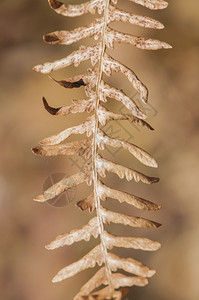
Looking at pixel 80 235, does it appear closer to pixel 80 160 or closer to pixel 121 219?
pixel 121 219

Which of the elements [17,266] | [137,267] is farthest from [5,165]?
[137,267]

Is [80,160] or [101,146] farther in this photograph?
[80,160]

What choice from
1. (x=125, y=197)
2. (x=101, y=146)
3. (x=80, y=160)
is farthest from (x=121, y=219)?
(x=80, y=160)

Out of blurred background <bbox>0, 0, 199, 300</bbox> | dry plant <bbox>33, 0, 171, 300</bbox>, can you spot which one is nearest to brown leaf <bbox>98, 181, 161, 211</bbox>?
dry plant <bbox>33, 0, 171, 300</bbox>

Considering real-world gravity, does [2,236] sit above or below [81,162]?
below

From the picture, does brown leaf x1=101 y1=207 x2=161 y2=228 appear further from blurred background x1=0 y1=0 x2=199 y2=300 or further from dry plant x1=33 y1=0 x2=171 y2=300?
blurred background x1=0 y1=0 x2=199 y2=300

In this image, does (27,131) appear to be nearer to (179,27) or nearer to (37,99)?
(37,99)

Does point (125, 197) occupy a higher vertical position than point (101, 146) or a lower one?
lower
